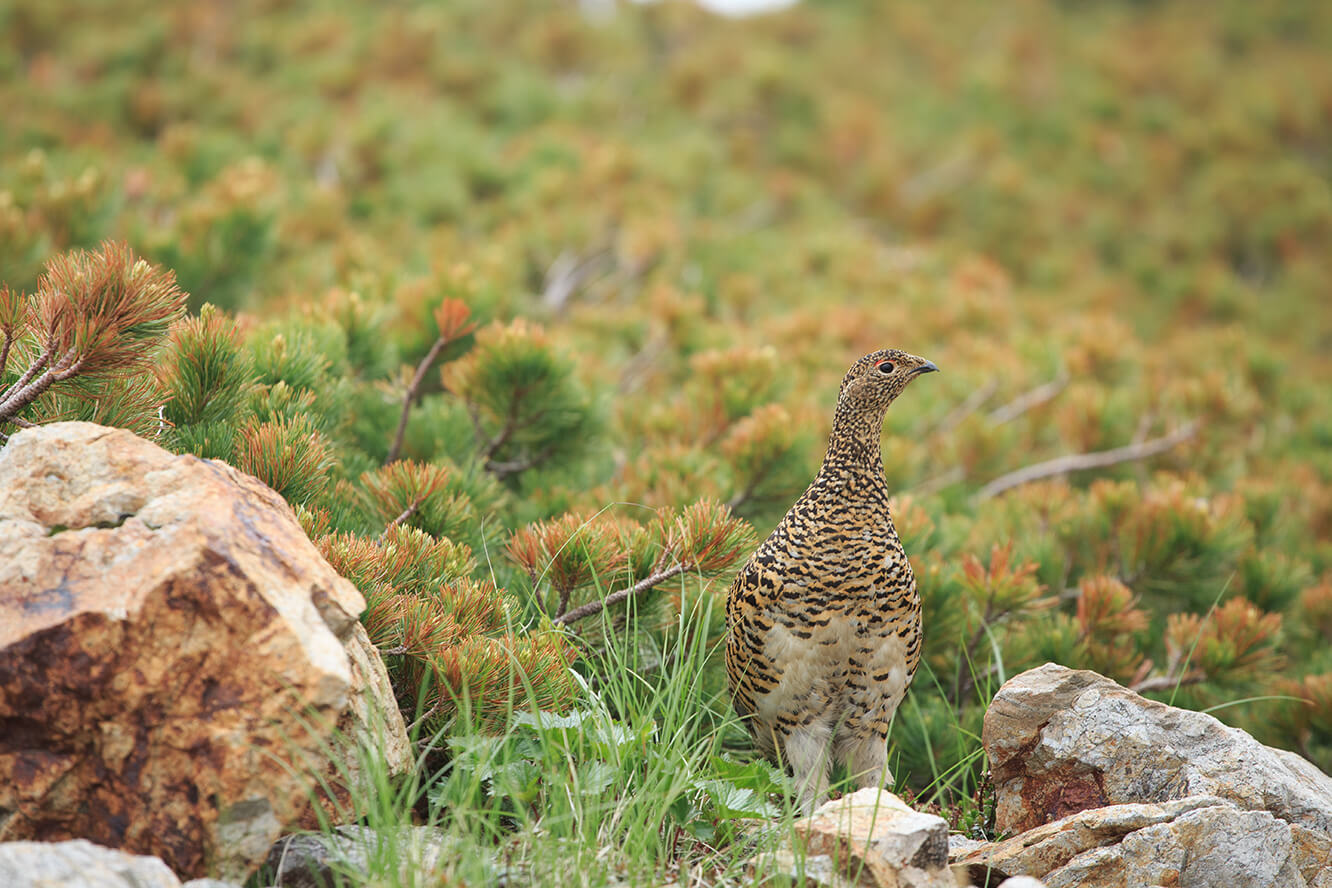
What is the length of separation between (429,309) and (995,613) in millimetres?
1946

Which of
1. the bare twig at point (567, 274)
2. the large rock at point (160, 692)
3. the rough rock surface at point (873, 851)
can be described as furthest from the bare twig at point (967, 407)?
the large rock at point (160, 692)

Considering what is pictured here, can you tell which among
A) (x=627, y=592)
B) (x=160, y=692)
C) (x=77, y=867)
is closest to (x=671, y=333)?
(x=627, y=592)

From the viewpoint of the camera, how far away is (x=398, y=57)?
7.96 m

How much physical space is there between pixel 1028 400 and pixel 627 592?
3.01 m

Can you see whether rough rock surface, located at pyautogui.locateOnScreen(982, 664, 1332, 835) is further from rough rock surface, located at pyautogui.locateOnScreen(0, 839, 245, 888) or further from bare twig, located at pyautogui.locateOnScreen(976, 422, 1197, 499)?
bare twig, located at pyautogui.locateOnScreen(976, 422, 1197, 499)

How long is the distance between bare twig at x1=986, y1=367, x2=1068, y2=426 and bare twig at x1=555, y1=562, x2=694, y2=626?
263 cm

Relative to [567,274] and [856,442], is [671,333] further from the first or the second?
[856,442]

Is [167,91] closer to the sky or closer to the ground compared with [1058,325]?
closer to the sky

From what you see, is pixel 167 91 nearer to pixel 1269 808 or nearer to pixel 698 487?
pixel 698 487

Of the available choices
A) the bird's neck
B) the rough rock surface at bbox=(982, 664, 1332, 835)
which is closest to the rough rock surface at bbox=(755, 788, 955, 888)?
the rough rock surface at bbox=(982, 664, 1332, 835)

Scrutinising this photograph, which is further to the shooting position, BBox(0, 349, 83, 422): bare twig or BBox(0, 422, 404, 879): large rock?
BBox(0, 349, 83, 422): bare twig

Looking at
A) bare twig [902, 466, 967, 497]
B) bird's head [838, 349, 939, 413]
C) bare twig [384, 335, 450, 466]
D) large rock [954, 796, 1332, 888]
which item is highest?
bird's head [838, 349, 939, 413]

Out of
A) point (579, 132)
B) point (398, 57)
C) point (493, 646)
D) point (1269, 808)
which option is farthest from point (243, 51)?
point (1269, 808)

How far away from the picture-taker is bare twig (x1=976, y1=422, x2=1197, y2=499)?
4250mm
